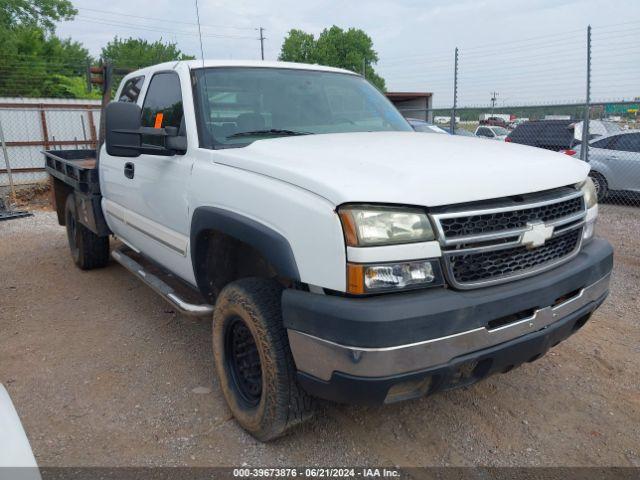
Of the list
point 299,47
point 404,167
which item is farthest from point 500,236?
point 299,47

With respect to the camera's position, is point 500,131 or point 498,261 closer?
point 498,261

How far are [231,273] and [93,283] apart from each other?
296cm

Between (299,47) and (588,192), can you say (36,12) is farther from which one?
(588,192)

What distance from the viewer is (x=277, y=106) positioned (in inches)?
133

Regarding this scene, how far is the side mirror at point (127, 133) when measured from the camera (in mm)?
3006

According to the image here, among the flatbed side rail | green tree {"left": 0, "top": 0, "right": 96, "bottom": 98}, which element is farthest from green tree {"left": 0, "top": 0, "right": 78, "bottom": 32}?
the flatbed side rail

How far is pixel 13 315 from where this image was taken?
15.3 feet

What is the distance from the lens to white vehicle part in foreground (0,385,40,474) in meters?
1.44

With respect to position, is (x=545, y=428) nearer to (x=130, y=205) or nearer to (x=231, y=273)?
(x=231, y=273)

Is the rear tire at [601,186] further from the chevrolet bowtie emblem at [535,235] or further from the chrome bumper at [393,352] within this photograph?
the chrome bumper at [393,352]

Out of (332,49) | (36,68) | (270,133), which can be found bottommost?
(270,133)

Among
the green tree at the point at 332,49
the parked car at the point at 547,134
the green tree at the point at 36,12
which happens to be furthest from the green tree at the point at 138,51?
the parked car at the point at 547,134

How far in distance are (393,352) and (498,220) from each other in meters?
0.75

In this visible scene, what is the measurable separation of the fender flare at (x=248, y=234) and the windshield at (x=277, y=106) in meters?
0.49
